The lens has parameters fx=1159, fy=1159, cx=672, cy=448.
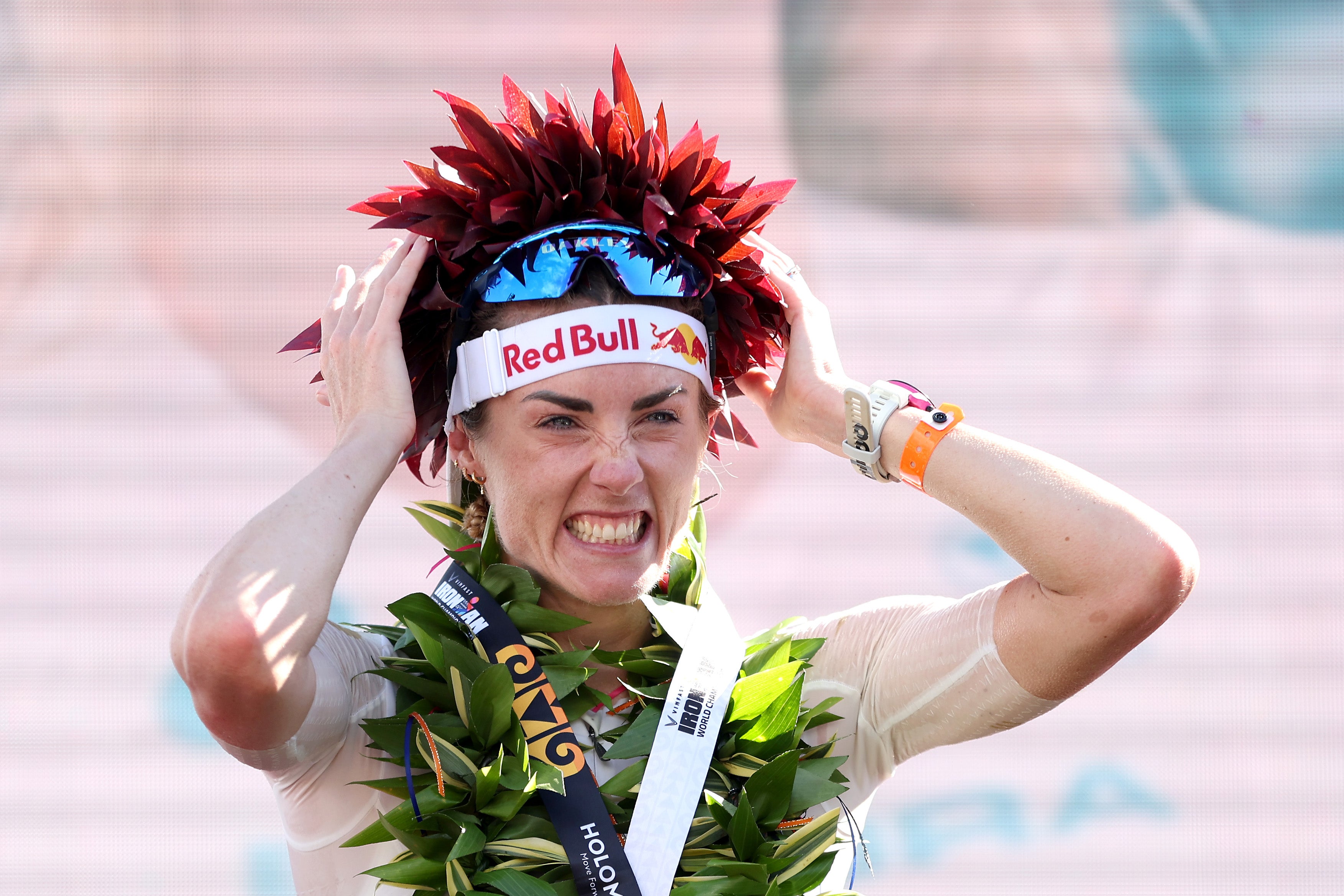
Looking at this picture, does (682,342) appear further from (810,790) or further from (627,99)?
(810,790)

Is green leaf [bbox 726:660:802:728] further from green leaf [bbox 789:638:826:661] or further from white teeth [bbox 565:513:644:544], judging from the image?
white teeth [bbox 565:513:644:544]

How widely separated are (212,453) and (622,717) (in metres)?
1.60

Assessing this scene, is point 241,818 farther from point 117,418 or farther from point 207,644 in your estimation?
point 207,644

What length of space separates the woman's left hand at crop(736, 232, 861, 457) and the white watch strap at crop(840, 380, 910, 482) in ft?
0.15

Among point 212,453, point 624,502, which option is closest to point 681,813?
point 624,502

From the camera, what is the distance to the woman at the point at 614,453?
173 cm

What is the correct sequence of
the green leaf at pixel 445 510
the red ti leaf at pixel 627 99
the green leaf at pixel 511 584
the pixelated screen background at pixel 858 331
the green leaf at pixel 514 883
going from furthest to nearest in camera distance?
the pixelated screen background at pixel 858 331, the green leaf at pixel 445 510, the red ti leaf at pixel 627 99, the green leaf at pixel 511 584, the green leaf at pixel 514 883

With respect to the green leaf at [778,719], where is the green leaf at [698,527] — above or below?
above

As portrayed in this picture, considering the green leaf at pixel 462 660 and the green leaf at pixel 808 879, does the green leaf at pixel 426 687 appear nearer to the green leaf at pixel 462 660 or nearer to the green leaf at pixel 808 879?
the green leaf at pixel 462 660

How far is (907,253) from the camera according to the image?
10.8 ft

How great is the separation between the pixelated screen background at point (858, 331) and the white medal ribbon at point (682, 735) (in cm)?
110

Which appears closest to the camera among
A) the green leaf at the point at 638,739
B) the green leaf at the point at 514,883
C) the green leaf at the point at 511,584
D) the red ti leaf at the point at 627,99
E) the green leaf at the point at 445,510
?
the green leaf at the point at 514,883

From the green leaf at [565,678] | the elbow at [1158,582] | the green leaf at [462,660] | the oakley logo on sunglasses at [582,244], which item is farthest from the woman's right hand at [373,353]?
the elbow at [1158,582]

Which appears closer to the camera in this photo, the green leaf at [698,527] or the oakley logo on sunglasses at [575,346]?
the oakley logo on sunglasses at [575,346]
